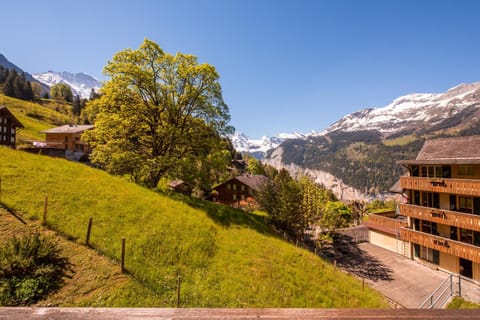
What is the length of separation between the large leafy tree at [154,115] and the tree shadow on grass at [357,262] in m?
22.7

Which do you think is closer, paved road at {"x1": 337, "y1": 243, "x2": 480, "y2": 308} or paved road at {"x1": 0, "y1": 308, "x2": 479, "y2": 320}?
paved road at {"x1": 0, "y1": 308, "x2": 479, "y2": 320}

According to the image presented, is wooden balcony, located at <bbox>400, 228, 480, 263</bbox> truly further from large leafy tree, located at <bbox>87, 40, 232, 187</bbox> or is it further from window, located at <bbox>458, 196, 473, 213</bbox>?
large leafy tree, located at <bbox>87, 40, 232, 187</bbox>

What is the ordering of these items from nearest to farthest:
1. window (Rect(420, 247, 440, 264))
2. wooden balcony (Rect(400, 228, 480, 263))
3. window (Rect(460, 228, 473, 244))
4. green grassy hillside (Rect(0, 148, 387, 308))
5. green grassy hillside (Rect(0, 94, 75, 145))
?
green grassy hillside (Rect(0, 148, 387, 308)), wooden balcony (Rect(400, 228, 480, 263)), window (Rect(460, 228, 473, 244)), window (Rect(420, 247, 440, 264)), green grassy hillside (Rect(0, 94, 75, 145))

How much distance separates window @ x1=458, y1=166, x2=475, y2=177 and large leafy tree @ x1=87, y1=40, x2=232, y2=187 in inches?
1117

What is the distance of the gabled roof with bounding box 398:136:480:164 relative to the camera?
84.5 feet

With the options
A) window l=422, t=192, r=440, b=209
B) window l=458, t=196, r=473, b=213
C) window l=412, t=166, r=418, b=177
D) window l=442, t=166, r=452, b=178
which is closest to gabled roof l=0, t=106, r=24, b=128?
window l=412, t=166, r=418, b=177

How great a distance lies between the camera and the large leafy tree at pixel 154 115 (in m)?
25.6

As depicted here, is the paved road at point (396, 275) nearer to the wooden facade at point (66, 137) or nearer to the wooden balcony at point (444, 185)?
the wooden balcony at point (444, 185)

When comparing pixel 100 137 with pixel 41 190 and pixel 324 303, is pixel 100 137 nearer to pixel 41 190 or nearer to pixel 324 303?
pixel 41 190

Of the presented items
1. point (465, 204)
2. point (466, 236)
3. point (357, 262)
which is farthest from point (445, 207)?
point (357, 262)

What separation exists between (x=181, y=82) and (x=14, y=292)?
2425 cm

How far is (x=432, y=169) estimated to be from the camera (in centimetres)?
3002

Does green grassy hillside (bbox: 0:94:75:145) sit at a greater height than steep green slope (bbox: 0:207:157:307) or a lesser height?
greater

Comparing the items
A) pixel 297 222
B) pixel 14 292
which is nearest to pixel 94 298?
pixel 14 292
